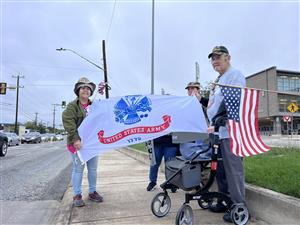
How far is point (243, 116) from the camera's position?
3934 millimetres

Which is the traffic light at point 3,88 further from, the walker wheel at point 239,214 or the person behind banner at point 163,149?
the walker wheel at point 239,214

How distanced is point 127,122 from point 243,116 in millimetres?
1727

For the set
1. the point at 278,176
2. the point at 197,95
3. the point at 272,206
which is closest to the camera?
the point at 272,206

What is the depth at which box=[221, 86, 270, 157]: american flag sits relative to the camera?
3.89m

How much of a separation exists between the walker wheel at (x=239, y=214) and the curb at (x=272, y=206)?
31 cm

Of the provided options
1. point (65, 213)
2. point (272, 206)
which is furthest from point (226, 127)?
point (65, 213)

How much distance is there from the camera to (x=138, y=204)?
17.1 feet

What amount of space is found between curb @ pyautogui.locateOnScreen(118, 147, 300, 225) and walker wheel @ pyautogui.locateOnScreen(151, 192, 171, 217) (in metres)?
1.13

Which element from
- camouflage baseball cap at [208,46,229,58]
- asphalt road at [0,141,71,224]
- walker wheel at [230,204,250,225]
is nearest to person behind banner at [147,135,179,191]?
asphalt road at [0,141,71,224]

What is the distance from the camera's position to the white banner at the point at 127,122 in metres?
4.82

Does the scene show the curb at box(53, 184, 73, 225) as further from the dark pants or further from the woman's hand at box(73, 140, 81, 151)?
the dark pants

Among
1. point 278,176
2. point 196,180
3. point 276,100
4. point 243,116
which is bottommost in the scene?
point 278,176

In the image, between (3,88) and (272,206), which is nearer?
(272,206)

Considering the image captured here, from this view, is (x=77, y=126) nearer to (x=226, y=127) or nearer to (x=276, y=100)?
(x=226, y=127)
